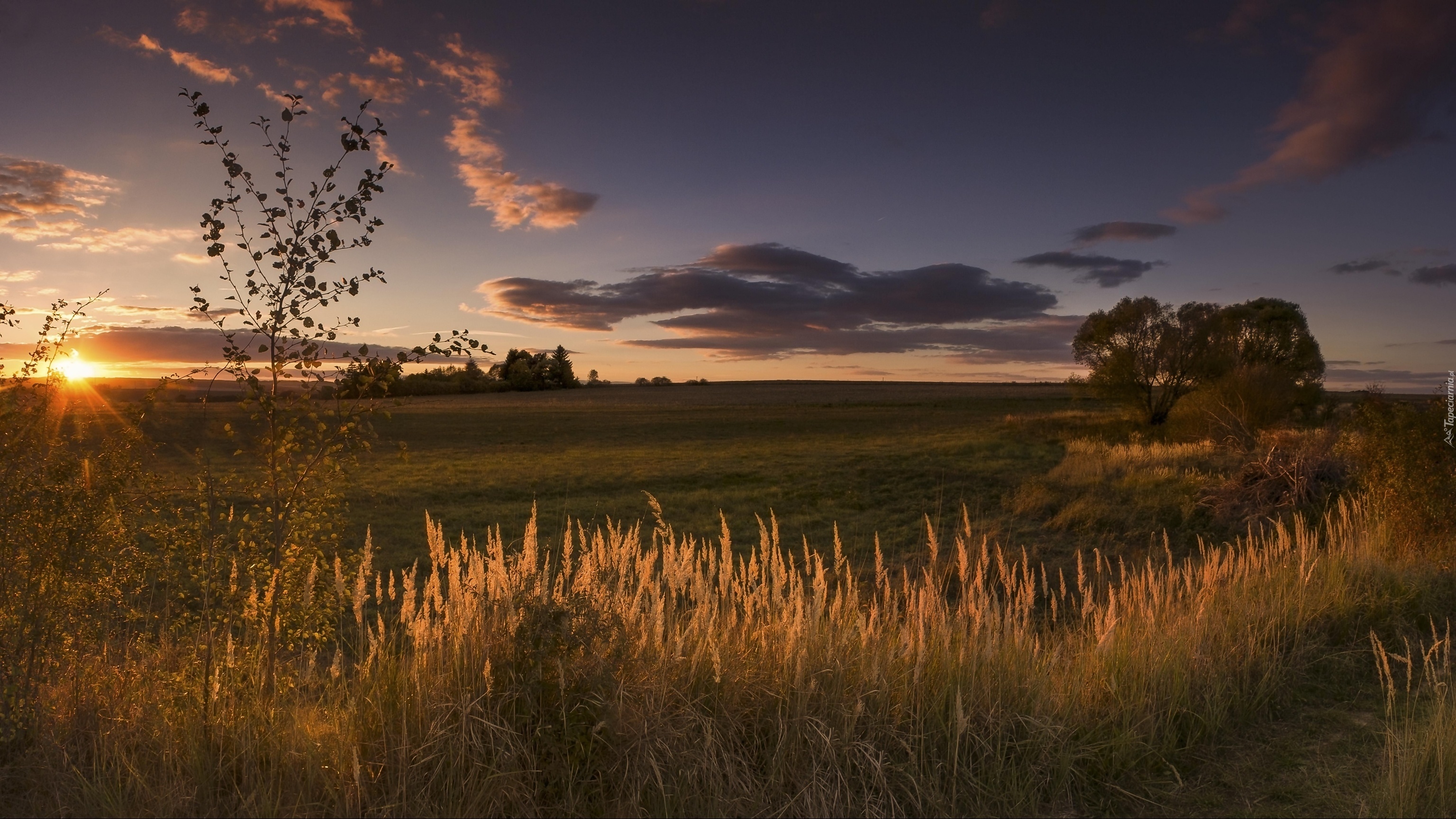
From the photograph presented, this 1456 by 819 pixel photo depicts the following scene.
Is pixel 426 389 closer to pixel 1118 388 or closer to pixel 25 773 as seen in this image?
pixel 1118 388

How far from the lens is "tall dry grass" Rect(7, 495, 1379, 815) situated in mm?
3826

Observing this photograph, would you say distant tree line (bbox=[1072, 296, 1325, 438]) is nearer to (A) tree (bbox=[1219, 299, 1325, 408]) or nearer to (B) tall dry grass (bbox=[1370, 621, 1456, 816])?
(A) tree (bbox=[1219, 299, 1325, 408])

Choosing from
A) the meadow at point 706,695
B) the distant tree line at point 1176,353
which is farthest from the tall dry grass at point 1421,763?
the distant tree line at point 1176,353

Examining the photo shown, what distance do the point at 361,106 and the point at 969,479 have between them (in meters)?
20.5

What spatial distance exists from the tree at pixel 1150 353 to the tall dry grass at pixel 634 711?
4048cm

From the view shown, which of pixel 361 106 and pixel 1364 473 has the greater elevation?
pixel 361 106

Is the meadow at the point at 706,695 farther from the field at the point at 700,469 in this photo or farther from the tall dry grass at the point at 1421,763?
the field at the point at 700,469

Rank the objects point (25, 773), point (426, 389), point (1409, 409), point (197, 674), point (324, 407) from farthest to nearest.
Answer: point (426, 389)
point (1409, 409)
point (324, 407)
point (197, 674)
point (25, 773)

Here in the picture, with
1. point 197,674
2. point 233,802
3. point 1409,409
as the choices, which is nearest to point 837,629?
point 233,802

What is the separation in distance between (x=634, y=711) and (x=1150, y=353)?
44059 mm

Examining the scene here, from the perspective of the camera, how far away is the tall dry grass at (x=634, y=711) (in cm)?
383

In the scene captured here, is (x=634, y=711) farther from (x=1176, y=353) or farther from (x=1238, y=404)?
(x=1176, y=353)

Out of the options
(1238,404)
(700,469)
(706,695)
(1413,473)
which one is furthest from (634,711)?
(1238,404)

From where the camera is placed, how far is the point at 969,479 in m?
22.6
